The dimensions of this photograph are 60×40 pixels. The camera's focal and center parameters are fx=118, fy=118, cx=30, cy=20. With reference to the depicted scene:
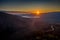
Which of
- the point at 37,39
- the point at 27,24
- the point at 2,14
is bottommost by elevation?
the point at 37,39

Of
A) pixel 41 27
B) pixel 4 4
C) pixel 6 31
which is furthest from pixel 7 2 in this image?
pixel 41 27

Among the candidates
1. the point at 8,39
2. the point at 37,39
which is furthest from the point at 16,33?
the point at 37,39

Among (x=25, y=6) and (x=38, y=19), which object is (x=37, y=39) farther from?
(x=25, y=6)

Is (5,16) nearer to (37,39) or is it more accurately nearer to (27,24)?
(27,24)

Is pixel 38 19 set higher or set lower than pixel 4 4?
lower

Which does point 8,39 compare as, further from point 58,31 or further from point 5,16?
point 58,31

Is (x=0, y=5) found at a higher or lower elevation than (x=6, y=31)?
higher

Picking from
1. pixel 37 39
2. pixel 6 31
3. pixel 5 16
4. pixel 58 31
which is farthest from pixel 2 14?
pixel 58 31

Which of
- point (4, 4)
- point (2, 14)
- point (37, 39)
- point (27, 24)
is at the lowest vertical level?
point (37, 39)
